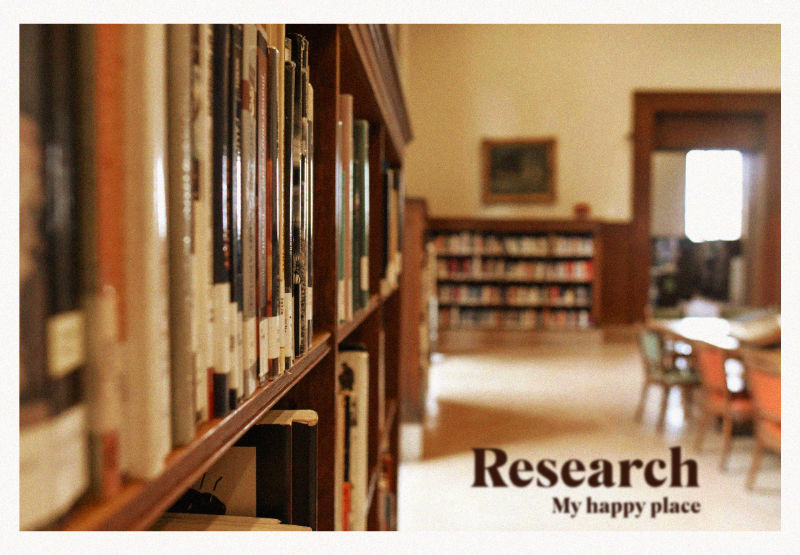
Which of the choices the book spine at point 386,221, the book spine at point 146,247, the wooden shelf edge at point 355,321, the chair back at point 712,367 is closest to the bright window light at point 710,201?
the chair back at point 712,367

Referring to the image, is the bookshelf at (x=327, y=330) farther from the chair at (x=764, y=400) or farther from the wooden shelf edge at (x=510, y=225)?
the wooden shelf edge at (x=510, y=225)

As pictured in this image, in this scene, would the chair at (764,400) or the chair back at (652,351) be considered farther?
the chair back at (652,351)

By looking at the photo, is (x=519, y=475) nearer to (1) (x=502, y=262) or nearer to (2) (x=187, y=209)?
(2) (x=187, y=209)

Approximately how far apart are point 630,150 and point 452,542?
9.51 metres

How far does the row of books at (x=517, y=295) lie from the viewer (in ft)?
28.3

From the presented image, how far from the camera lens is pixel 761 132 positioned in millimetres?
9461

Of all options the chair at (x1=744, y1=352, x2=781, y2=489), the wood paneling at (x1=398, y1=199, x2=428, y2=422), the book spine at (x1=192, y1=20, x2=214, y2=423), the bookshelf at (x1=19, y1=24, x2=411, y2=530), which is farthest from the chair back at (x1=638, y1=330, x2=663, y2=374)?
the book spine at (x1=192, y1=20, x2=214, y2=423)

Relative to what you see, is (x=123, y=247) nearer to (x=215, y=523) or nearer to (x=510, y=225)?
(x=215, y=523)

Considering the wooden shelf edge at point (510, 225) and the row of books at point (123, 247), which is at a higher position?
the wooden shelf edge at point (510, 225)

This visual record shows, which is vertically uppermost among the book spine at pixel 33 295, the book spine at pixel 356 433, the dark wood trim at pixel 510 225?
the dark wood trim at pixel 510 225

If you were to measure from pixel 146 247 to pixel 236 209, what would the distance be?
5.0 inches

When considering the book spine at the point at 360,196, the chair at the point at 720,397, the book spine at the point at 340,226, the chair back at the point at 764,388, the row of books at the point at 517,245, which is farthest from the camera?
the row of books at the point at 517,245

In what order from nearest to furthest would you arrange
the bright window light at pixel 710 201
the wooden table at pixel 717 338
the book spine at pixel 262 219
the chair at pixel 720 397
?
the book spine at pixel 262 219, the wooden table at pixel 717 338, the chair at pixel 720 397, the bright window light at pixel 710 201
